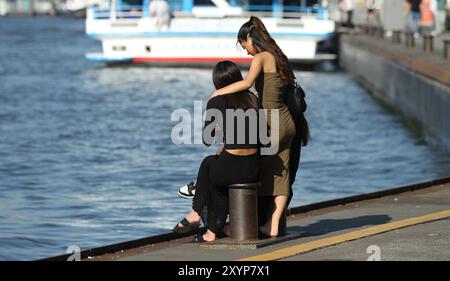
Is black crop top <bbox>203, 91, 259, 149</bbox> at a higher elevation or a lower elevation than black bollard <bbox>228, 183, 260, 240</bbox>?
higher

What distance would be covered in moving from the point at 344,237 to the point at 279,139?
825 millimetres

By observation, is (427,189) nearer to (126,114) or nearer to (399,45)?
(126,114)

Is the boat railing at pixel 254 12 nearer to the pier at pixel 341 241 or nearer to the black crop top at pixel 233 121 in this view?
the pier at pixel 341 241

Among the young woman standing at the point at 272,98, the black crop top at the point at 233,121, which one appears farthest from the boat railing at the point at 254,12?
the black crop top at the point at 233,121

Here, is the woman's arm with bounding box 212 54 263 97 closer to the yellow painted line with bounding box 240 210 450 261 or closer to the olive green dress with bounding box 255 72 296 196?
the olive green dress with bounding box 255 72 296 196

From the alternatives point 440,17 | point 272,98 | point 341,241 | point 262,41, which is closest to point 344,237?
point 341,241

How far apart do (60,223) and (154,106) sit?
17566mm

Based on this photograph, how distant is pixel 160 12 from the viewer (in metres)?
39.7

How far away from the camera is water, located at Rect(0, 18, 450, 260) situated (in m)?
13.4

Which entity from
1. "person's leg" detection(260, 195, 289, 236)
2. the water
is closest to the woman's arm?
"person's leg" detection(260, 195, 289, 236)

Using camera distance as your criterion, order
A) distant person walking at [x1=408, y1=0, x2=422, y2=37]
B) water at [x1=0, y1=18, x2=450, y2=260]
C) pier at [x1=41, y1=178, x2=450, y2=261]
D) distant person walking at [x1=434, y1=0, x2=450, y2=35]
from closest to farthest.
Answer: pier at [x1=41, y1=178, x2=450, y2=261] → water at [x1=0, y1=18, x2=450, y2=260] → distant person walking at [x1=408, y1=0, x2=422, y2=37] → distant person walking at [x1=434, y1=0, x2=450, y2=35]

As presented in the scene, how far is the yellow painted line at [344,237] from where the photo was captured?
326 inches

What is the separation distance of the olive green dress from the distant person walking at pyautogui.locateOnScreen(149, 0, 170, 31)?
102 feet

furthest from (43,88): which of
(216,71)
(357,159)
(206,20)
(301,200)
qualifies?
(216,71)
